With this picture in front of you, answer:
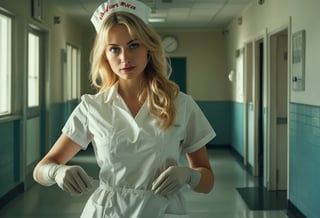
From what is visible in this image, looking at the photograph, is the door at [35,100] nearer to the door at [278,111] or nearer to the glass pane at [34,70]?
the glass pane at [34,70]

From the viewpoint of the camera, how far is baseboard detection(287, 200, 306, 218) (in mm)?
4204

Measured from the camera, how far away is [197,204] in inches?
187

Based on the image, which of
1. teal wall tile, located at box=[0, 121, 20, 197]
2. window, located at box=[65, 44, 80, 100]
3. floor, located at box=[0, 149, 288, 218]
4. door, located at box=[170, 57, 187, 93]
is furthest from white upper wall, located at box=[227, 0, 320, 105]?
window, located at box=[65, 44, 80, 100]

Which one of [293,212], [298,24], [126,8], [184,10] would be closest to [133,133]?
[126,8]

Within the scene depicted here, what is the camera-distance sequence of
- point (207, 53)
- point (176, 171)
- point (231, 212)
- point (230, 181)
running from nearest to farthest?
point (176, 171) < point (231, 212) < point (230, 181) < point (207, 53)

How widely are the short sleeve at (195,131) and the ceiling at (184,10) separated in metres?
5.23

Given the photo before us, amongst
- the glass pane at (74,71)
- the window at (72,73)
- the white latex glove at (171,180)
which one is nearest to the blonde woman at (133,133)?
the white latex glove at (171,180)

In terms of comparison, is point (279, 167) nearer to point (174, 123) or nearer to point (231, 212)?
point (231, 212)

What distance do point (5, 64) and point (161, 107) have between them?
410 cm

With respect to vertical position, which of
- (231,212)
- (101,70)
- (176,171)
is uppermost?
(101,70)

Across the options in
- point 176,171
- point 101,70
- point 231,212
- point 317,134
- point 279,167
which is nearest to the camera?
point 176,171

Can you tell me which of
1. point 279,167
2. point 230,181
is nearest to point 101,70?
point 279,167

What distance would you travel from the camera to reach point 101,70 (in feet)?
4.59

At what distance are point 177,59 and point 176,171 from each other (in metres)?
9.06
